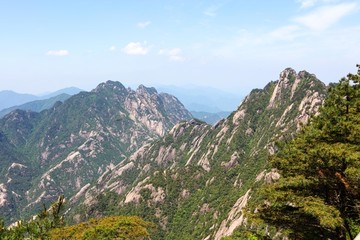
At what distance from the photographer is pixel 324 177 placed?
80.0ft

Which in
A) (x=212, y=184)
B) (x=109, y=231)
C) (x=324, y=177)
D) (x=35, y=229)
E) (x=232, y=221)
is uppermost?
(x=324, y=177)

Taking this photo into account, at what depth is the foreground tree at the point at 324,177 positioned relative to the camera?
906 inches

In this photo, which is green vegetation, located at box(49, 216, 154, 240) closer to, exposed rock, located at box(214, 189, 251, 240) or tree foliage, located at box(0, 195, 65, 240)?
tree foliage, located at box(0, 195, 65, 240)

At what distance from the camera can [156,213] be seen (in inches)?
6668

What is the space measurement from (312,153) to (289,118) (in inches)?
5805

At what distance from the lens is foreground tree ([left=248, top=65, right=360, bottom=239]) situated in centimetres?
2300

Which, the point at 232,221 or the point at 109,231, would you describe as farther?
the point at 232,221

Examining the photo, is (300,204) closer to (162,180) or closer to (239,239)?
(239,239)

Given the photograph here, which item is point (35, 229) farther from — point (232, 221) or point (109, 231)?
point (232, 221)

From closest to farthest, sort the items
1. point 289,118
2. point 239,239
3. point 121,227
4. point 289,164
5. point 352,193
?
point 352,193 < point 289,164 < point 121,227 < point 239,239 < point 289,118

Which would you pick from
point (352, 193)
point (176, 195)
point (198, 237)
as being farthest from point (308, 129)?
point (176, 195)

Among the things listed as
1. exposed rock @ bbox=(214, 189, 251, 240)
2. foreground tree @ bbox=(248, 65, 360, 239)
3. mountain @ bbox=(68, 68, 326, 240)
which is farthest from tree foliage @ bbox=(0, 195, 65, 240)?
mountain @ bbox=(68, 68, 326, 240)

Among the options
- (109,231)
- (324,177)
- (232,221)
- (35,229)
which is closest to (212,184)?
(232,221)

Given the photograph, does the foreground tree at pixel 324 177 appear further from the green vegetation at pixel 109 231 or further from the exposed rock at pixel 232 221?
the exposed rock at pixel 232 221
